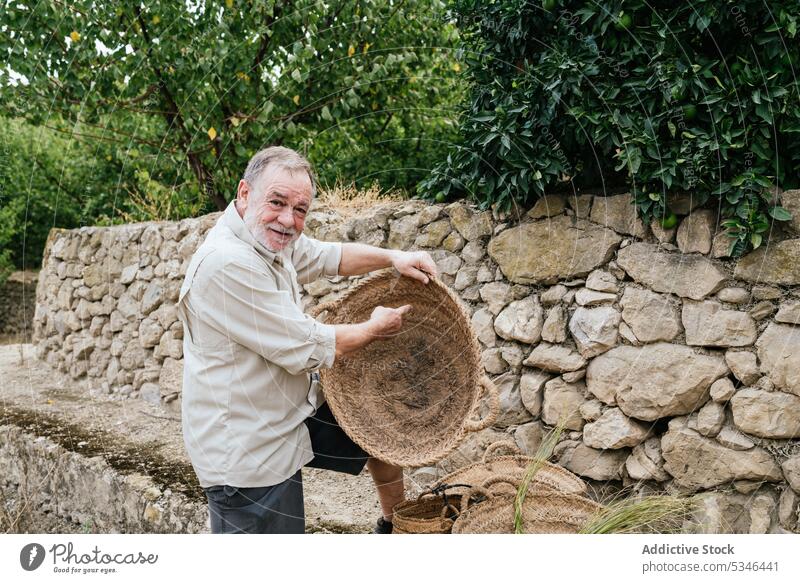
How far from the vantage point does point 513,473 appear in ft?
8.66

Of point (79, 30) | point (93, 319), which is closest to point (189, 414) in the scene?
point (79, 30)

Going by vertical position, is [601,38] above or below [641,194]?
above

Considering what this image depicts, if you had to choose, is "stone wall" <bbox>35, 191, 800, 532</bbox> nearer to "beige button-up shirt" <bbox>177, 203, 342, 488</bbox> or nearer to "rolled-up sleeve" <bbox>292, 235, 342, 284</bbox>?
"rolled-up sleeve" <bbox>292, 235, 342, 284</bbox>

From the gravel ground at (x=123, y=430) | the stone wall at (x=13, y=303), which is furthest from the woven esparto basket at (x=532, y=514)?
the stone wall at (x=13, y=303)

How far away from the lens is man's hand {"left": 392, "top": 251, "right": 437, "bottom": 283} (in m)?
2.37

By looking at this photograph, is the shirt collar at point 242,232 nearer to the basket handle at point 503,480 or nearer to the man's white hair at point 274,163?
the man's white hair at point 274,163

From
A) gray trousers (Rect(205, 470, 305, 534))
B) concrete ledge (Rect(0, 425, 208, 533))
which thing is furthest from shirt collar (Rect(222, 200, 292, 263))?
concrete ledge (Rect(0, 425, 208, 533))

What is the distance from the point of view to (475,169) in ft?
10.0

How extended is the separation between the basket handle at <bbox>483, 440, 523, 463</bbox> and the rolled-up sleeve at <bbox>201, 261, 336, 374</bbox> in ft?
3.84

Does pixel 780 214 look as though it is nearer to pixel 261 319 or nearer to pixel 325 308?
pixel 325 308

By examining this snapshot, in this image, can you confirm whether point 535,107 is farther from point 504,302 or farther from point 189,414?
point 189,414

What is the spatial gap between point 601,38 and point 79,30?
12.3 feet

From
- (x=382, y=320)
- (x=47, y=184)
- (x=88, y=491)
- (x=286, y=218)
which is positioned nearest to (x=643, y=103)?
(x=382, y=320)

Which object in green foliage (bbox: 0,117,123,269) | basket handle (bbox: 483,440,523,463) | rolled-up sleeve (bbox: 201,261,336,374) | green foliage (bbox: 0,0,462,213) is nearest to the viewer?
rolled-up sleeve (bbox: 201,261,336,374)
